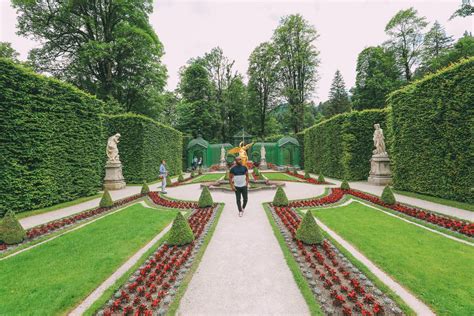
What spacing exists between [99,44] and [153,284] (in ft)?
84.0

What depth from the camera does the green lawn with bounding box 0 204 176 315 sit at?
3.35m

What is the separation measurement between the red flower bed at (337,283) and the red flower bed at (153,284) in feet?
8.16

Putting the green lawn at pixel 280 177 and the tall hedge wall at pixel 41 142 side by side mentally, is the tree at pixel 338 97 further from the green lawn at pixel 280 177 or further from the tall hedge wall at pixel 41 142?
the tall hedge wall at pixel 41 142

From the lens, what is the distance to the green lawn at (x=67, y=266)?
11.0 feet

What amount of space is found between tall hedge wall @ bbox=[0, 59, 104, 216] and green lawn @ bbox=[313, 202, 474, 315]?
1210 centimetres

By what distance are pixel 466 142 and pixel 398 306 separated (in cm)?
920

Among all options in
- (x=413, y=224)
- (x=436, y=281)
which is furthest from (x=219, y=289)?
(x=413, y=224)

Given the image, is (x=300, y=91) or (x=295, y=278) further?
(x=300, y=91)

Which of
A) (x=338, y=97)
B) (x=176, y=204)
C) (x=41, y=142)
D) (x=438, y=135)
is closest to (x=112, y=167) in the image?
(x=41, y=142)

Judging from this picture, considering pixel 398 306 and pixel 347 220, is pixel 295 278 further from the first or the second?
pixel 347 220

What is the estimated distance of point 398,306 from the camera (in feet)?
10.2

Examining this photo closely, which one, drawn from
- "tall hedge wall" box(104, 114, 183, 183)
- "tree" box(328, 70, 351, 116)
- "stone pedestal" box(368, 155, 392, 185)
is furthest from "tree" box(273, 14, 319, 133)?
"tall hedge wall" box(104, 114, 183, 183)

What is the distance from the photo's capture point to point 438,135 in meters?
9.95

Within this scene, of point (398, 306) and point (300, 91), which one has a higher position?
point (300, 91)
